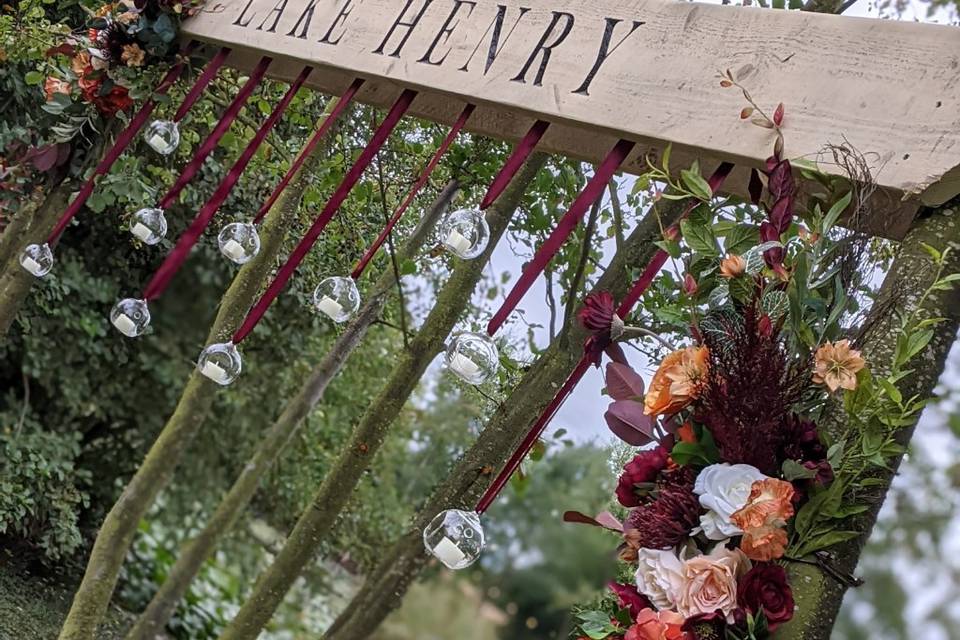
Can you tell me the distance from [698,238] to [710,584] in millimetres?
404

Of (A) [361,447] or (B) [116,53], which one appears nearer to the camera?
(B) [116,53]

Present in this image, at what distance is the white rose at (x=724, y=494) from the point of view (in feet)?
3.49

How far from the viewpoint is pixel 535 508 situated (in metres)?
4.93

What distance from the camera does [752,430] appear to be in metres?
1.09

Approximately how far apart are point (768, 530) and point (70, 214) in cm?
161

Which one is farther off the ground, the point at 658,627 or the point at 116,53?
the point at 116,53

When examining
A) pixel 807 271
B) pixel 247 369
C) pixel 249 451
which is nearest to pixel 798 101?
pixel 807 271

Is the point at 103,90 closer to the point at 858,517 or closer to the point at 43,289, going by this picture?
the point at 43,289

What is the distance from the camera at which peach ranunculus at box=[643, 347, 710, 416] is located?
1.13 m

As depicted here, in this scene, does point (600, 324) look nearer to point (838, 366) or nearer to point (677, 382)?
point (677, 382)

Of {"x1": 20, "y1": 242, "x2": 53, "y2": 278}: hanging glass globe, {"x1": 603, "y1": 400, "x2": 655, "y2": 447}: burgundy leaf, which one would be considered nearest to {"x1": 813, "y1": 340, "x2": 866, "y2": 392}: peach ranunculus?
{"x1": 603, "y1": 400, "x2": 655, "y2": 447}: burgundy leaf

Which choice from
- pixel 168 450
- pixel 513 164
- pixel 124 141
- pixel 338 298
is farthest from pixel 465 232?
pixel 168 450

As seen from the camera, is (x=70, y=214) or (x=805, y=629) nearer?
(x=805, y=629)

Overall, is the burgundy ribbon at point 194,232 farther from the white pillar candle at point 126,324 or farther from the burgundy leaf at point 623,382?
the burgundy leaf at point 623,382
